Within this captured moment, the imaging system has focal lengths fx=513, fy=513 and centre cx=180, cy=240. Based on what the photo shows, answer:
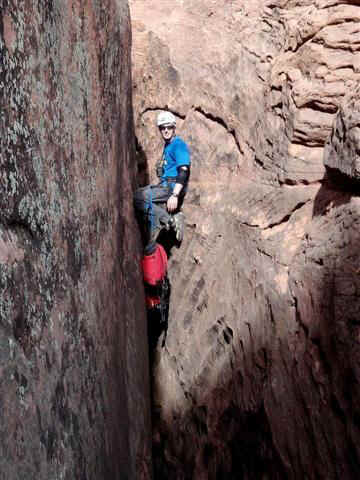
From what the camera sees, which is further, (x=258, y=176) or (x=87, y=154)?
(x=258, y=176)

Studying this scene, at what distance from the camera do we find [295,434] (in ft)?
9.10

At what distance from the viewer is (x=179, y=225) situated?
14.8 feet

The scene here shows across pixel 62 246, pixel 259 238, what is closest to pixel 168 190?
pixel 259 238

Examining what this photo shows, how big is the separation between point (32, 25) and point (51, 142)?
394 millimetres

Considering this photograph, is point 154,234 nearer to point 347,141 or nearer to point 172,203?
point 172,203

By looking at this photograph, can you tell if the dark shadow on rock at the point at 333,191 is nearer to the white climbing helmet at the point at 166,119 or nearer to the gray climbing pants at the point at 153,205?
the gray climbing pants at the point at 153,205

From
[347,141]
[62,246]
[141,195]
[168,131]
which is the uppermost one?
[168,131]

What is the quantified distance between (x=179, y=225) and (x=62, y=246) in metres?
2.60

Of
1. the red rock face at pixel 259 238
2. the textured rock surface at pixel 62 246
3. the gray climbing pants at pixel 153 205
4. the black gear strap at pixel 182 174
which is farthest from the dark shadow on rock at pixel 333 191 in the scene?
the gray climbing pants at pixel 153 205

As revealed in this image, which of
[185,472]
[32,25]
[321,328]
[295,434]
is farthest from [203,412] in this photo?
[32,25]

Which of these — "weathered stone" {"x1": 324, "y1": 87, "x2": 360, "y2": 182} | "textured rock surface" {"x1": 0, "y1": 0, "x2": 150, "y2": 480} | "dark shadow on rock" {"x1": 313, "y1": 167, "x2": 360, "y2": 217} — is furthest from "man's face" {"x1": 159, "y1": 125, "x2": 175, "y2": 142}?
"weathered stone" {"x1": 324, "y1": 87, "x2": 360, "y2": 182}

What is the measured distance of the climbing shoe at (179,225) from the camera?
4.51 m

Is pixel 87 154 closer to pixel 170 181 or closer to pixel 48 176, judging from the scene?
pixel 48 176

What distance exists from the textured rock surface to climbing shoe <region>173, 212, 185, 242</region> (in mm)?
1298
